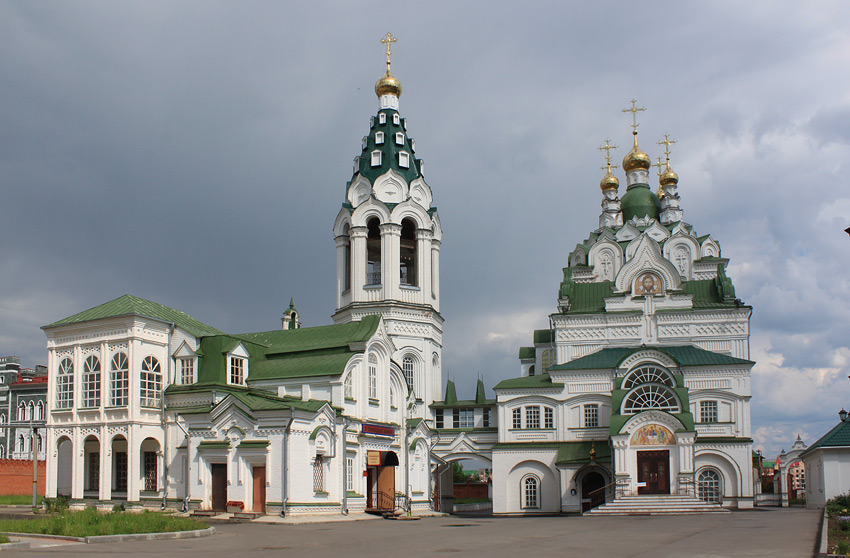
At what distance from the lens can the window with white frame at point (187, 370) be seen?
35031 millimetres

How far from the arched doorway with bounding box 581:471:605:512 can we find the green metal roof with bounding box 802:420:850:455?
1000 cm

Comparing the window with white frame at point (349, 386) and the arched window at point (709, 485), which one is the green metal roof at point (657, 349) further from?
the window with white frame at point (349, 386)

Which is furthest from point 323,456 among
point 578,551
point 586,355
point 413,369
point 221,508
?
point 586,355

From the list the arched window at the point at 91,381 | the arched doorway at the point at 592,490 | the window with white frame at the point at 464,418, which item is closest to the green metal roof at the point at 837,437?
the arched doorway at the point at 592,490

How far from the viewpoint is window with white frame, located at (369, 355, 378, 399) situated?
36625 mm

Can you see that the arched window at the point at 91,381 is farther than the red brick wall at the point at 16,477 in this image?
No

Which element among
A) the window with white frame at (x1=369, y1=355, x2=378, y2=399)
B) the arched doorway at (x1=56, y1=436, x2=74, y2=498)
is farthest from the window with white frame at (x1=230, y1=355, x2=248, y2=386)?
the arched doorway at (x1=56, y1=436, x2=74, y2=498)

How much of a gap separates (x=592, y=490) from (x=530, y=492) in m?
2.98

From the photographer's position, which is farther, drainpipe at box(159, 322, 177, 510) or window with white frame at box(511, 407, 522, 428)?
window with white frame at box(511, 407, 522, 428)

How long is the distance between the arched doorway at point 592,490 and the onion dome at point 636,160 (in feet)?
83.9

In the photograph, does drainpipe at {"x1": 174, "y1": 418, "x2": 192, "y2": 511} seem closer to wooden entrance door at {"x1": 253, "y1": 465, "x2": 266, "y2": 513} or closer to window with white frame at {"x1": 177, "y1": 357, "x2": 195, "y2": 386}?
wooden entrance door at {"x1": 253, "y1": 465, "x2": 266, "y2": 513}

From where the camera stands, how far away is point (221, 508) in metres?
31.0

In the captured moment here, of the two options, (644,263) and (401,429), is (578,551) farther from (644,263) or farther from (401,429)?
(644,263)

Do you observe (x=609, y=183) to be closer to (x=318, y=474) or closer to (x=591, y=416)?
(x=591, y=416)
